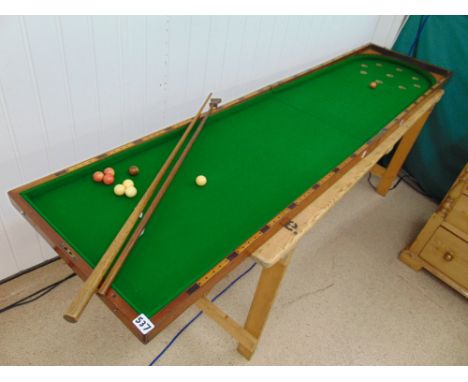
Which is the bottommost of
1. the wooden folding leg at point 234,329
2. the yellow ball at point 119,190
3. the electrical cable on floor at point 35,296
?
the electrical cable on floor at point 35,296

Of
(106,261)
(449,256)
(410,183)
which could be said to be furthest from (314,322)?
(410,183)

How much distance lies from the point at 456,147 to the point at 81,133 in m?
2.63

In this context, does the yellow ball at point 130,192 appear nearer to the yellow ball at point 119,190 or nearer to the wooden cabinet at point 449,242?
the yellow ball at point 119,190

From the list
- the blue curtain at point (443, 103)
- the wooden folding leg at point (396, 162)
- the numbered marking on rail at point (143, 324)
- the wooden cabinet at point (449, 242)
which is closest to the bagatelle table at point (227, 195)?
the numbered marking on rail at point (143, 324)

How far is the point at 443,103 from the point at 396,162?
567mm

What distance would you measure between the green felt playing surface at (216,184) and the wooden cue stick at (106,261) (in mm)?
58

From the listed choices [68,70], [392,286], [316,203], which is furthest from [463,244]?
[68,70]

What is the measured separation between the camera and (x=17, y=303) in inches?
71.9

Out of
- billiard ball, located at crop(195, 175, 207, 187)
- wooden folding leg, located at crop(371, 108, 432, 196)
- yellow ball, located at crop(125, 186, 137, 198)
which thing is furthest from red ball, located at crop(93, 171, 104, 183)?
wooden folding leg, located at crop(371, 108, 432, 196)

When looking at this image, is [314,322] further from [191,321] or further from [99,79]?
[99,79]

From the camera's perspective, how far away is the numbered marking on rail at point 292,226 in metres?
1.25

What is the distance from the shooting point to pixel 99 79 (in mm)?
1586

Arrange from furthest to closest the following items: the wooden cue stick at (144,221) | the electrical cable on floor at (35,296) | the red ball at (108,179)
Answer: the electrical cable on floor at (35,296) < the red ball at (108,179) < the wooden cue stick at (144,221)

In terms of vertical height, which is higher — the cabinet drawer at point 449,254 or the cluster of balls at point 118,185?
the cluster of balls at point 118,185
